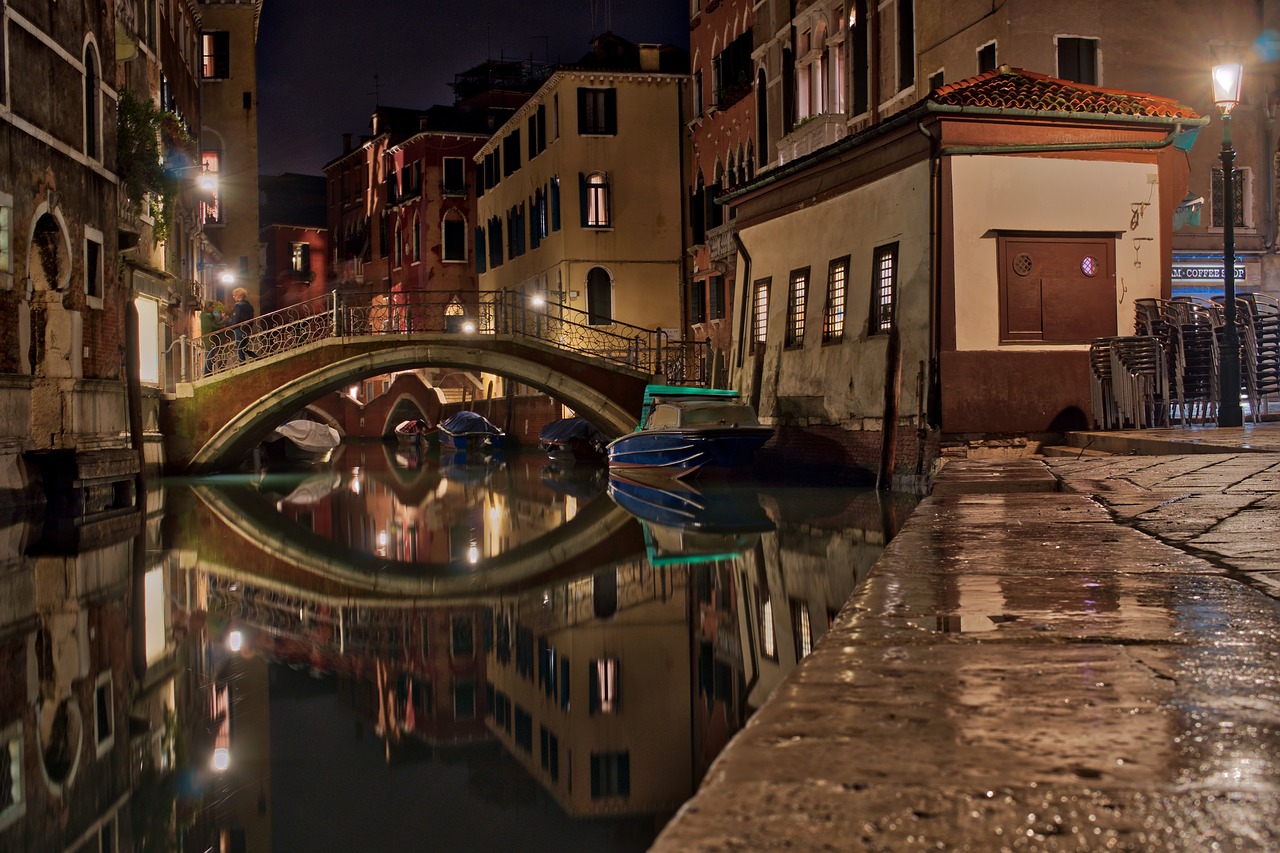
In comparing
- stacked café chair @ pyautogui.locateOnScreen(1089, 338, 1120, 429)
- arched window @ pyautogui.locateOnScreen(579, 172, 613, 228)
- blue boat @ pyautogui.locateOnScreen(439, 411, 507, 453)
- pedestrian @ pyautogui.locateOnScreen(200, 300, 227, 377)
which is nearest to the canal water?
stacked café chair @ pyautogui.locateOnScreen(1089, 338, 1120, 429)

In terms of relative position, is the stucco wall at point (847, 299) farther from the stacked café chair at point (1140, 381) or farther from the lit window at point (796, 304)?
the stacked café chair at point (1140, 381)

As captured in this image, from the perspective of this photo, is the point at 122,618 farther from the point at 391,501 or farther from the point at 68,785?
the point at 391,501

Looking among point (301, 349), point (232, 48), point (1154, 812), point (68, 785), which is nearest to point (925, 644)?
point (1154, 812)

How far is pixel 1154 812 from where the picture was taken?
1776 millimetres

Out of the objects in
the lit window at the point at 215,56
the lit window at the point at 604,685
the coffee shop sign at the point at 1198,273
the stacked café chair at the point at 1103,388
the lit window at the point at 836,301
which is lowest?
the lit window at the point at 604,685

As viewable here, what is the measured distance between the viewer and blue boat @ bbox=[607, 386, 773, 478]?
1947 cm

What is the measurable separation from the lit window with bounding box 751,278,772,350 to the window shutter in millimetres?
13435

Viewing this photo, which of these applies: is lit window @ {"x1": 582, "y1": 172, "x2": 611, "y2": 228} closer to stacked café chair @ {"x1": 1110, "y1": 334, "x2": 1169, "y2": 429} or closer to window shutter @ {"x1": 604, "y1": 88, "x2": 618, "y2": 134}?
window shutter @ {"x1": 604, "y1": 88, "x2": 618, "y2": 134}

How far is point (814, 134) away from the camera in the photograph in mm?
23125

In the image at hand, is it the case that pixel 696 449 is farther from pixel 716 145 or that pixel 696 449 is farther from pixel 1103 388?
pixel 716 145

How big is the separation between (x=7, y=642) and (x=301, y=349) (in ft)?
60.0

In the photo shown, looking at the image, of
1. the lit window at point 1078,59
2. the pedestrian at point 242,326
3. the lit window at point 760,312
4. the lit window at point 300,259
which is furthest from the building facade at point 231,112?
the lit window at point 300,259

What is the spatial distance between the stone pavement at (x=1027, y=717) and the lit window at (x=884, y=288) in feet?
40.7

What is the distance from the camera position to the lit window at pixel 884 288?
17125mm
